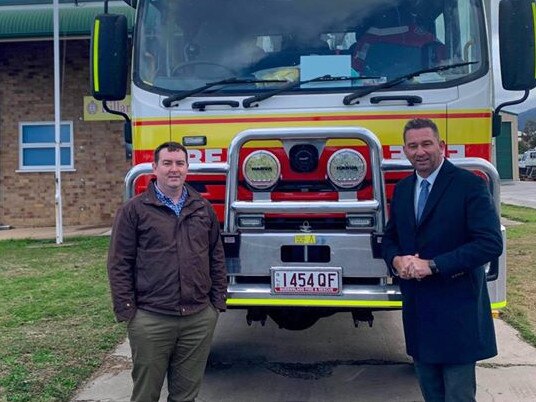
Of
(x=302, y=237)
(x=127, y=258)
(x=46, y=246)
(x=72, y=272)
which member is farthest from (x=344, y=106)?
(x=46, y=246)

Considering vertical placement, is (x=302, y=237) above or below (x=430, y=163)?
below

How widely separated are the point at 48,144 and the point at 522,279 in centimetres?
1047

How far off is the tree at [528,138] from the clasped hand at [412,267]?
233ft

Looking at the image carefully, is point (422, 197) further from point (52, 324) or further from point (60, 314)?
point (60, 314)

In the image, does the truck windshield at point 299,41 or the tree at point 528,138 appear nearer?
the truck windshield at point 299,41

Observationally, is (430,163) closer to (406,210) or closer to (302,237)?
(406,210)

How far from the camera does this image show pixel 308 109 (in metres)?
4.23

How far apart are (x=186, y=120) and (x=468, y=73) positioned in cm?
176

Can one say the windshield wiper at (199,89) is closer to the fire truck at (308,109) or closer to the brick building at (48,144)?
the fire truck at (308,109)

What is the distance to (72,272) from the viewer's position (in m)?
9.46

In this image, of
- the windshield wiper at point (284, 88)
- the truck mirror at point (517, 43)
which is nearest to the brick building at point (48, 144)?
the windshield wiper at point (284, 88)

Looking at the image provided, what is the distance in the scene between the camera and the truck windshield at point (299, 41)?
4324mm

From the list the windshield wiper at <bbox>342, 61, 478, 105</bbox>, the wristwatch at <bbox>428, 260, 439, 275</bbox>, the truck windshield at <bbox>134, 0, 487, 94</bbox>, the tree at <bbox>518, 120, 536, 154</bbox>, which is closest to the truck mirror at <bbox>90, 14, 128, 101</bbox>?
the truck windshield at <bbox>134, 0, 487, 94</bbox>

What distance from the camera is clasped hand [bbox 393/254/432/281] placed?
10.2 feet
